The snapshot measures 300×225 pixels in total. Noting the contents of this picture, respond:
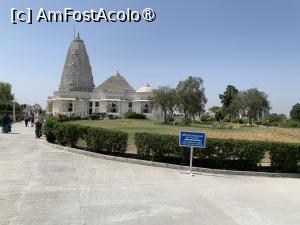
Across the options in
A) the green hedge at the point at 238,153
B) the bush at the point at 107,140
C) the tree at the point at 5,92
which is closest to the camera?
the green hedge at the point at 238,153

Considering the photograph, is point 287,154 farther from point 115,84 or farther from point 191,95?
point 115,84

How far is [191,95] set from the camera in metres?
59.8

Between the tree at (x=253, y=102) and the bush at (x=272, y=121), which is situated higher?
the tree at (x=253, y=102)

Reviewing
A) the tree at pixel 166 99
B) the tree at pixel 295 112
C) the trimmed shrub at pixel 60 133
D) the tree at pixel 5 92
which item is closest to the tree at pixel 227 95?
the tree at pixel 295 112

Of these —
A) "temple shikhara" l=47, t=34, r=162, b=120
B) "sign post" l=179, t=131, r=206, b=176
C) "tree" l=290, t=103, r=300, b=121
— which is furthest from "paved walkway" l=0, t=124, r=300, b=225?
"temple shikhara" l=47, t=34, r=162, b=120

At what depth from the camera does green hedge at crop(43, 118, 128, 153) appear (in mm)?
14922

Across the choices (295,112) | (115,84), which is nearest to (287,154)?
(295,112)

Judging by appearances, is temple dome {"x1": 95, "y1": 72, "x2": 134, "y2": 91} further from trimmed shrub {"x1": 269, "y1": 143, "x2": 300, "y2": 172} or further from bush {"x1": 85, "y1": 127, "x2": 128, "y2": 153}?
trimmed shrub {"x1": 269, "y1": 143, "x2": 300, "y2": 172}

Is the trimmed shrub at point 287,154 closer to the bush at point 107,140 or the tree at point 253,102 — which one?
the bush at point 107,140

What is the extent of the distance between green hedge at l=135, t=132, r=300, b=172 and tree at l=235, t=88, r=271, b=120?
68.3 metres

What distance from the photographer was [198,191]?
9578 millimetres

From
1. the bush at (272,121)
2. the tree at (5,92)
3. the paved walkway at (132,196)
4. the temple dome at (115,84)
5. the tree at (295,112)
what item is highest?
the temple dome at (115,84)

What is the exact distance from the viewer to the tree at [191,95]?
59.7 metres

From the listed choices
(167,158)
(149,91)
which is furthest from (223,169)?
(149,91)
